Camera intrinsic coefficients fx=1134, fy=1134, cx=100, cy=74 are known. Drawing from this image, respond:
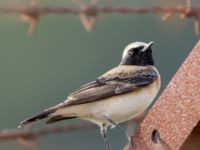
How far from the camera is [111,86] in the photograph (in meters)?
7.54

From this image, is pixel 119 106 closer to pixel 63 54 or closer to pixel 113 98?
pixel 113 98

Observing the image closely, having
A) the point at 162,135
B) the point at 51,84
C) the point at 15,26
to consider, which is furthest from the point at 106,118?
the point at 15,26

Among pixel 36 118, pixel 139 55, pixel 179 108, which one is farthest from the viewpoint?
pixel 139 55

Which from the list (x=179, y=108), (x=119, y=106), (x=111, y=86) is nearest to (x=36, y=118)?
(x=119, y=106)

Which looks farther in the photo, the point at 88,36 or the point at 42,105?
the point at 88,36

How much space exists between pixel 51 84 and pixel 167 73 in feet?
19.3

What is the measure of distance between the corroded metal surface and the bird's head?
232 centimetres

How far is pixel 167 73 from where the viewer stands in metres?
17.2

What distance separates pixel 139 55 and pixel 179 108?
→ 2507mm

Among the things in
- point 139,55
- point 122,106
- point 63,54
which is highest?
point 63,54

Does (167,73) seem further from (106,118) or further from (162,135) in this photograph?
(162,135)

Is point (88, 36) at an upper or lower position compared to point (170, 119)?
upper

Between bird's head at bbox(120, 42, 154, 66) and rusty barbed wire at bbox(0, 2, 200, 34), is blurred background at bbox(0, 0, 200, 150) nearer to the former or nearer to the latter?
bird's head at bbox(120, 42, 154, 66)

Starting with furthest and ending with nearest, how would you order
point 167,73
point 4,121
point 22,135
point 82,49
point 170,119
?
point 82,49
point 4,121
point 167,73
point 22,135
point 170,119
